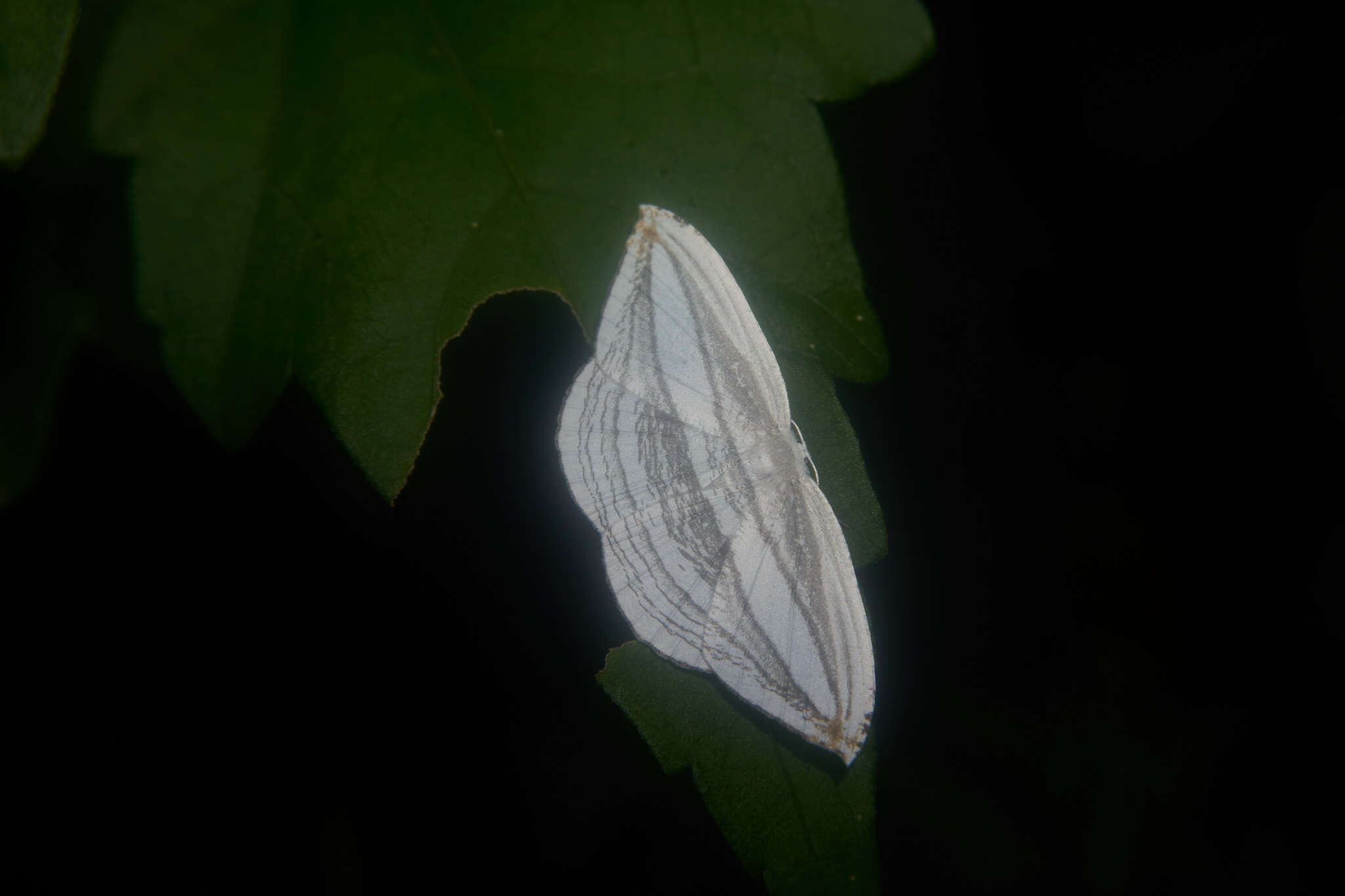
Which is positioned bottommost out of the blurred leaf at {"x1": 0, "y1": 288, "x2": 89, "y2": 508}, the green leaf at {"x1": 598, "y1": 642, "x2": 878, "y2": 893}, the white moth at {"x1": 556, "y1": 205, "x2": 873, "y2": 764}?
the green leaf at {"x1": 598, "y1": 642, "x2": 878, "y2": 893}

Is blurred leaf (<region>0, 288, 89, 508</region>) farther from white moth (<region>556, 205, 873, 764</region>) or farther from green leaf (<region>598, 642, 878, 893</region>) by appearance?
green leaf (<region>598, 642, 878, 893</region>)

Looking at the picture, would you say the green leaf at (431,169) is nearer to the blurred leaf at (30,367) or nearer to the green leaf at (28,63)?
the green leaf at (28,63)

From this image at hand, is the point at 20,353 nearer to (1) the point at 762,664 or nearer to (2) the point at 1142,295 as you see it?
(1) the point at 762,664

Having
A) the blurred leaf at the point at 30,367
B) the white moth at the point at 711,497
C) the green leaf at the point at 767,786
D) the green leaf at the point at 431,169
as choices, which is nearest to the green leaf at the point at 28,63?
the green leaf at the point at 431,169

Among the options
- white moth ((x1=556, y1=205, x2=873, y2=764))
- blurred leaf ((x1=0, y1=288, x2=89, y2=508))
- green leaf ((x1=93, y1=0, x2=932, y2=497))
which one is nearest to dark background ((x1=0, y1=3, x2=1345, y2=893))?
blurred leaf ((x1=0, y1=288, x2=89, y2=508))

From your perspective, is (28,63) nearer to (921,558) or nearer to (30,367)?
(30,367)

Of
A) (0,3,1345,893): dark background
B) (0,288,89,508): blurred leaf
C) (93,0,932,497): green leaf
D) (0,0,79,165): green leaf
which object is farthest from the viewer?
(0,3,1345,893): dark background

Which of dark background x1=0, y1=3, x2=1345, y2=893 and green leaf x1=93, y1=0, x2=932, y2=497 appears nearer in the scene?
green leaf x1=93, y1=0, x2=932, y2=497

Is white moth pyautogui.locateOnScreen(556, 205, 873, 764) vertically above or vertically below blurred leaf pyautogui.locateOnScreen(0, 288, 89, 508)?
below
